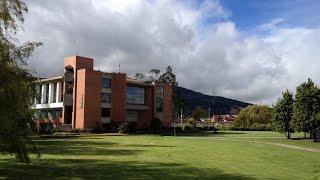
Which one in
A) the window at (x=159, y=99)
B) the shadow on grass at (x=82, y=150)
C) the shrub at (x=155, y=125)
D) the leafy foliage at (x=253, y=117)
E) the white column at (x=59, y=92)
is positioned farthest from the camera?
the leafy foliage at (x=253, y=117)

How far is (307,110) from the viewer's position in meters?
60.8

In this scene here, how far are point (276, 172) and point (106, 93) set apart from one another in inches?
2859

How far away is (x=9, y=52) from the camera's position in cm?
1789

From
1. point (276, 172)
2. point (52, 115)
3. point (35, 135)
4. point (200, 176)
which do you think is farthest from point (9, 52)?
point (52, 115)

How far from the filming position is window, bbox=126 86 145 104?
4080 inches

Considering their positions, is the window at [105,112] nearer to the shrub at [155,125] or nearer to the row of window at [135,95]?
the row of window at [135,95]

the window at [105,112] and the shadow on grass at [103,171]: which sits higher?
the window at [105,112]

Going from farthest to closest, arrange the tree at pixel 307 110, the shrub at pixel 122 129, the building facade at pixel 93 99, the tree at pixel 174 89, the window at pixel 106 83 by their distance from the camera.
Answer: the tree at pixel 174 89
the window at pixel 106 83
the building facade at pixel 93 99
the shrub at pixel 122 129
the tree at pixel 307 110

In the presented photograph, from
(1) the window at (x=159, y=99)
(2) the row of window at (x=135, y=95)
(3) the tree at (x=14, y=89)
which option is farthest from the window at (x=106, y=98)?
(3) the tree at (x=14, y=89)

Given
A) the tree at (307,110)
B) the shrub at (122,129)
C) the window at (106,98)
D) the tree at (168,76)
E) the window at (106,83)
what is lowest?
the shrub at (122,129)

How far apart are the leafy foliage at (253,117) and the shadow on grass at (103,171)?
11314 cm

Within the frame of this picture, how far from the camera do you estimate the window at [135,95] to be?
4080 inches

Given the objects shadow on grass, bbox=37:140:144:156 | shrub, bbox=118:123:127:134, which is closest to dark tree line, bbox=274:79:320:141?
shadow on grass, bbox=37:140:144:156

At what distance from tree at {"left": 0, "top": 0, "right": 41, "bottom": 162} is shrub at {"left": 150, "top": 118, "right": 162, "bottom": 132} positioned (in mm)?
79406
